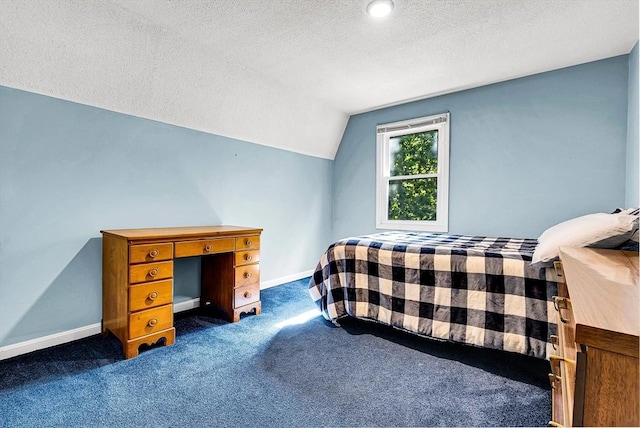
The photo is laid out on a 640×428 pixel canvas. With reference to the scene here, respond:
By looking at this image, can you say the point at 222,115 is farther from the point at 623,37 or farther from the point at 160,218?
the point at 623,37

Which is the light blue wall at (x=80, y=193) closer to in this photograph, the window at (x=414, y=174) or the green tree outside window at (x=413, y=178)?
the window at (x=414, y=174)

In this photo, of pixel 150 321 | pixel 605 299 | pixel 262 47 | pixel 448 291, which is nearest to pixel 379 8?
pixel 262 47

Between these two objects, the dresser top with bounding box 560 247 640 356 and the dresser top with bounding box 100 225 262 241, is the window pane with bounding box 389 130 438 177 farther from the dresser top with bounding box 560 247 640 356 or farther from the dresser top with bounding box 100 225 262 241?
the dresser top with bounding box 560 247 640 356

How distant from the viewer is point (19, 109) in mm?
1869

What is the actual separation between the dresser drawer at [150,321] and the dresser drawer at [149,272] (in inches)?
8.4

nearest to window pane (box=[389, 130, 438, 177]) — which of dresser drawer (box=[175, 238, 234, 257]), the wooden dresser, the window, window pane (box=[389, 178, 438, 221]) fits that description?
the window

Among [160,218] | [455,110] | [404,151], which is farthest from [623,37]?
[160,218]

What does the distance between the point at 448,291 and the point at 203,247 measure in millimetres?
1777

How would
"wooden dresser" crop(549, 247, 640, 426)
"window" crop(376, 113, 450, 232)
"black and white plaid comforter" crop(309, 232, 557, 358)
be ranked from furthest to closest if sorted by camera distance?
"window" crop(376, 113, 450, 232) → "black and white plaid comforter" crop(309, 232, 557, 358) → "wooden dresser" crop(549, 247, 640, 426)

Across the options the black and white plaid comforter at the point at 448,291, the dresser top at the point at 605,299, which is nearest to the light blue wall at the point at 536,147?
the black and white plaid comforter at the point at 448,291

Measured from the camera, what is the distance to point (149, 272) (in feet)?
6.37

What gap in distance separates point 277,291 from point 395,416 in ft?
7.02

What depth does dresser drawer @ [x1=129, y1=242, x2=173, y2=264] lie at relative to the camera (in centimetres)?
186

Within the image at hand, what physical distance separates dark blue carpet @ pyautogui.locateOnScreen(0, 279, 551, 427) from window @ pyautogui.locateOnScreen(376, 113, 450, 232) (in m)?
1.75
